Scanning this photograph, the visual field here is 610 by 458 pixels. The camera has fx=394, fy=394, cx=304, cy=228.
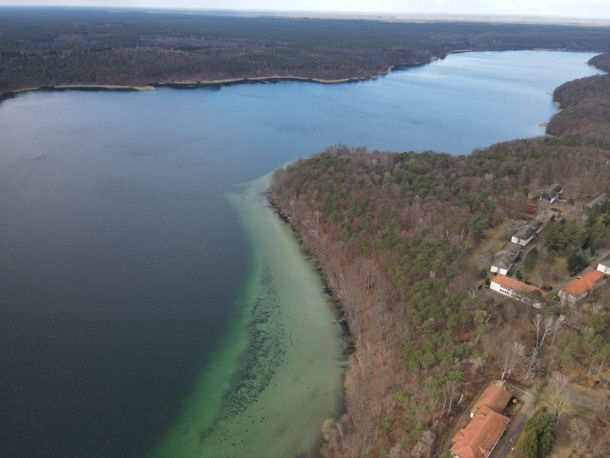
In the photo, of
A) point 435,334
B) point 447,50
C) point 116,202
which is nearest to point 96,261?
point 116,202

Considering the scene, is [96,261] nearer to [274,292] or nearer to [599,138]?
[274,292]

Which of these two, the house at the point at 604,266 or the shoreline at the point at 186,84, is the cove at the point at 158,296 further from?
the shoreline at the point at 186,84

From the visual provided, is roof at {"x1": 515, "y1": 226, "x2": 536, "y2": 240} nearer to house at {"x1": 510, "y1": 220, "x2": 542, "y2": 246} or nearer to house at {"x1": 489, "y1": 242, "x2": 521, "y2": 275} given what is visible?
house at {"x1": 510, "y1": 220, "x2": 542, "y2": 246}

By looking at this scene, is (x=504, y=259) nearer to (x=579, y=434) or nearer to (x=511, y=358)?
(x=511, y=358)

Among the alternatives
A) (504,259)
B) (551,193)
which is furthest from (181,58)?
(504,259)

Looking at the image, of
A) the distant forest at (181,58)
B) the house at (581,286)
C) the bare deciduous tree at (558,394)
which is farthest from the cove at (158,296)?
the distant forest at (181,58)

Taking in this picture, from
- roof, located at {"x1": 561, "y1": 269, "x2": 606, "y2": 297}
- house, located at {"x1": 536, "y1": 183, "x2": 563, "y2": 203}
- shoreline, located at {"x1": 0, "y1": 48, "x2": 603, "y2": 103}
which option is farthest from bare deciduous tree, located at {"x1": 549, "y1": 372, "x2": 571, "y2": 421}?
shoreline, located at {"x1": 0, "y1": 48, "x2": 603, "y2": 103}
